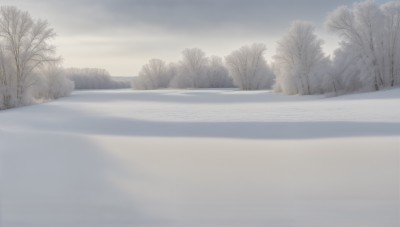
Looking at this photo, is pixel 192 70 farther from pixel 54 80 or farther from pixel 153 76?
pixel 54 80

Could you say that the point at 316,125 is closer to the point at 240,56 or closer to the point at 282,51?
the point at 282,51

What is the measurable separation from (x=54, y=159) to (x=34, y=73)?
99.4ft

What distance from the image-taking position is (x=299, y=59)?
147 ft


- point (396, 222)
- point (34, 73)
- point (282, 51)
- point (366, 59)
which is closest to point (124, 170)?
point (396, 222)

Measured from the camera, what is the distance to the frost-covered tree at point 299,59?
4356 cm

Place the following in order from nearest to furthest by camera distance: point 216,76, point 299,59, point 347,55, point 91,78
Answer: point 347,55, point 299,59, point 216,76, point 91,78

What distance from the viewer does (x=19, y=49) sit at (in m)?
34.2

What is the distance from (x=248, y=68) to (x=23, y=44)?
140ft

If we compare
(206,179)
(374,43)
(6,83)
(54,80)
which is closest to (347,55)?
(374,43)

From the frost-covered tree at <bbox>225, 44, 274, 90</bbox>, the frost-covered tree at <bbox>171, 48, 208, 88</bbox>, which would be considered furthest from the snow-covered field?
the frost-covered tree at <bbox>171, 48, 208, 88</bbox>

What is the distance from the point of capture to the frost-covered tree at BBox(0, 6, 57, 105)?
109 feet

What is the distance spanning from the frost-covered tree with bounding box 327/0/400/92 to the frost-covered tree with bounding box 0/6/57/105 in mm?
30854

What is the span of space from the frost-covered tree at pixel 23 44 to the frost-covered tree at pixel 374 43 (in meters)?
30.9

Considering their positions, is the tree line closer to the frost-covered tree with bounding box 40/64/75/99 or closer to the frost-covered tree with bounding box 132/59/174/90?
the frost-covered tree with bounding box 40/64/75/99
